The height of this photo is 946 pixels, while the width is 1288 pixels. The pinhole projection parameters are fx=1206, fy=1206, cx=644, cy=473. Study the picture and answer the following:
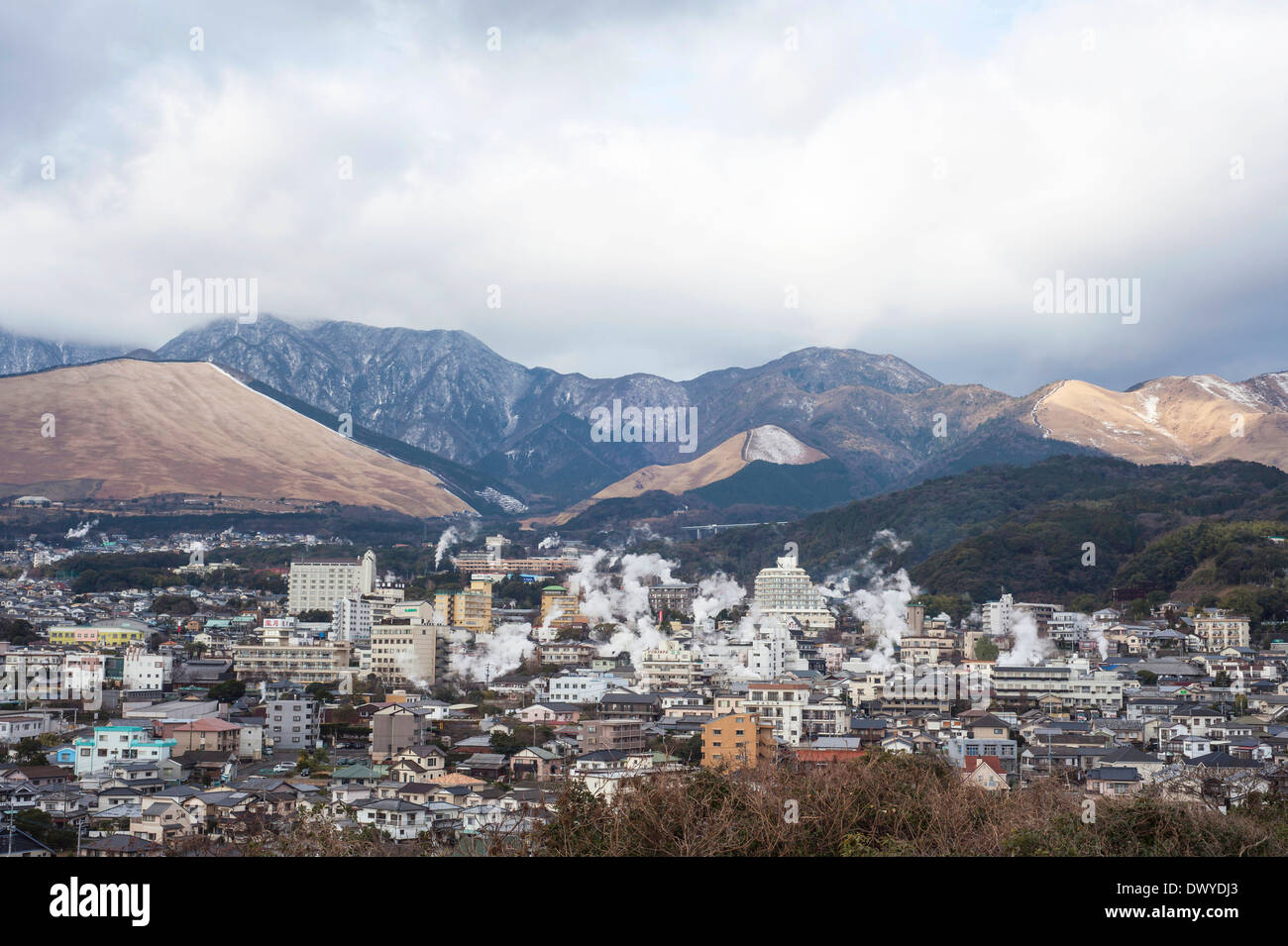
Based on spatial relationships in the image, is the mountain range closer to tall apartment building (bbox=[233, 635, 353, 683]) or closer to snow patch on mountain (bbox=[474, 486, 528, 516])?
snow patch on mountain (bbox=[474, 486, 528, 516])

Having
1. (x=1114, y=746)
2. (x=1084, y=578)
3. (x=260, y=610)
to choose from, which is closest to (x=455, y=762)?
(x=1114, y=746)

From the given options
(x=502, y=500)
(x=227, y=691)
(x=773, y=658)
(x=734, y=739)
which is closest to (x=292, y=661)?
(x=227, y=691)

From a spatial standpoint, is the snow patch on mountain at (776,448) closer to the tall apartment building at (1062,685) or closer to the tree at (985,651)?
the tree at (985,651)

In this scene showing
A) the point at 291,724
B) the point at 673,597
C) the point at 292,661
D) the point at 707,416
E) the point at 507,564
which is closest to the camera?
the point at 291,724

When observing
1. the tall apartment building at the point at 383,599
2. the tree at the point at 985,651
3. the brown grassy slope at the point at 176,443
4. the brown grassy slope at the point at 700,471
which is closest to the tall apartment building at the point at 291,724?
the tall apartment building at the point at 383,599

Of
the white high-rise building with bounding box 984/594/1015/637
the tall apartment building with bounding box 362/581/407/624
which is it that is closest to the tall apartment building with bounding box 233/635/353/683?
the tall apartment building with bounding box 362/581/407/624

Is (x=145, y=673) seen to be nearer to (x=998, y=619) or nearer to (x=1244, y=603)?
(x=998, y=619)
